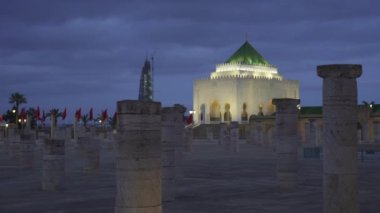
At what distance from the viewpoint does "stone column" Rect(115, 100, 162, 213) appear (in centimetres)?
712

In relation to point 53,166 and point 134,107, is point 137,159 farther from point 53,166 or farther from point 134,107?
point 53,166

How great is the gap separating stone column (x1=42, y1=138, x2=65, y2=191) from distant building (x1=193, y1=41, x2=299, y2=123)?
154ft

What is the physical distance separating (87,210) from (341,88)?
4.86m

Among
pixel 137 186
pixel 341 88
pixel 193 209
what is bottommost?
pixel 193 209

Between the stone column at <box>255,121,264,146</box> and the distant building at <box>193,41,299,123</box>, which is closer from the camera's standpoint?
the stone column at <box>255,121,264,146</box>

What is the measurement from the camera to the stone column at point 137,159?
280 inches

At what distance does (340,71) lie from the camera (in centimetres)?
806

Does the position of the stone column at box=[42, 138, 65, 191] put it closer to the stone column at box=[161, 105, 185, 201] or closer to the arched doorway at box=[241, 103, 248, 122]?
the stone column at box=[161, 105, 185, 201]

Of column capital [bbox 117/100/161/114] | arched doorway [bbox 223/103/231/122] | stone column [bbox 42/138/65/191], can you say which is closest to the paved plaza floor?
stone column [bbox 42/138/65/191]

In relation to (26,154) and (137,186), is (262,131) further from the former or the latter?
(137,186)

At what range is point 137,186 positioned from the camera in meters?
7.12

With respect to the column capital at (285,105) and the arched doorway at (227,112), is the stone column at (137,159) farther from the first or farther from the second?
the arched doorway at (227,112)

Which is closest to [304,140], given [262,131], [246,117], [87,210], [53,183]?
[262,131]

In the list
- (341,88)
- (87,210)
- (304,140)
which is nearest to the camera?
(341,88)
